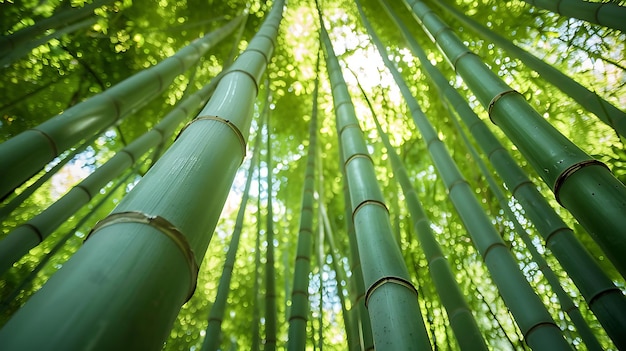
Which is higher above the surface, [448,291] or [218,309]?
[218,309]

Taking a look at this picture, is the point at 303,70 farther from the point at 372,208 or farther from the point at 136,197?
the point at 136,197

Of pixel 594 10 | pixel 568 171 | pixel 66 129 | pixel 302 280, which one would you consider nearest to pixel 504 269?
pixel 568 171

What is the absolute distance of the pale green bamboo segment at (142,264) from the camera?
50cm

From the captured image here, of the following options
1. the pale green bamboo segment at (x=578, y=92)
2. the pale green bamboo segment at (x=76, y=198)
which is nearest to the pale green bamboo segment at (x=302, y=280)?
the pale green bamboo segment at (x=76, y=198)

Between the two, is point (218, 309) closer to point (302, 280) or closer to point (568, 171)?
point (302, 280)

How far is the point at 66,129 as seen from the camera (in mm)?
1655

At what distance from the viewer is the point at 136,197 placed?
28.1 inches

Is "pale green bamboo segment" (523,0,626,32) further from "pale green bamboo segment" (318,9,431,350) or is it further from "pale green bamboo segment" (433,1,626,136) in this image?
"pale green bamboo segment" (318,9,431,350)

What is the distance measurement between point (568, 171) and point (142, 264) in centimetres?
116

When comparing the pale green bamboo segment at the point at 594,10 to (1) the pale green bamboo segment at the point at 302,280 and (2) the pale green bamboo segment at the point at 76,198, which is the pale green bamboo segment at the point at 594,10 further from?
(2) the pale green bamboo segment at the point at 76,198

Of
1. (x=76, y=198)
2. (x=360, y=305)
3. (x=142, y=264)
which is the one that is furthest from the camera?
(x=76, y=198)

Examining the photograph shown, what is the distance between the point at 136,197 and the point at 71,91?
170 inches

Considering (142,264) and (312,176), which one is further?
(312,176)

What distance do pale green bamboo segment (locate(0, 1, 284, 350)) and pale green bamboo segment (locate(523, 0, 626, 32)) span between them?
225 cm
